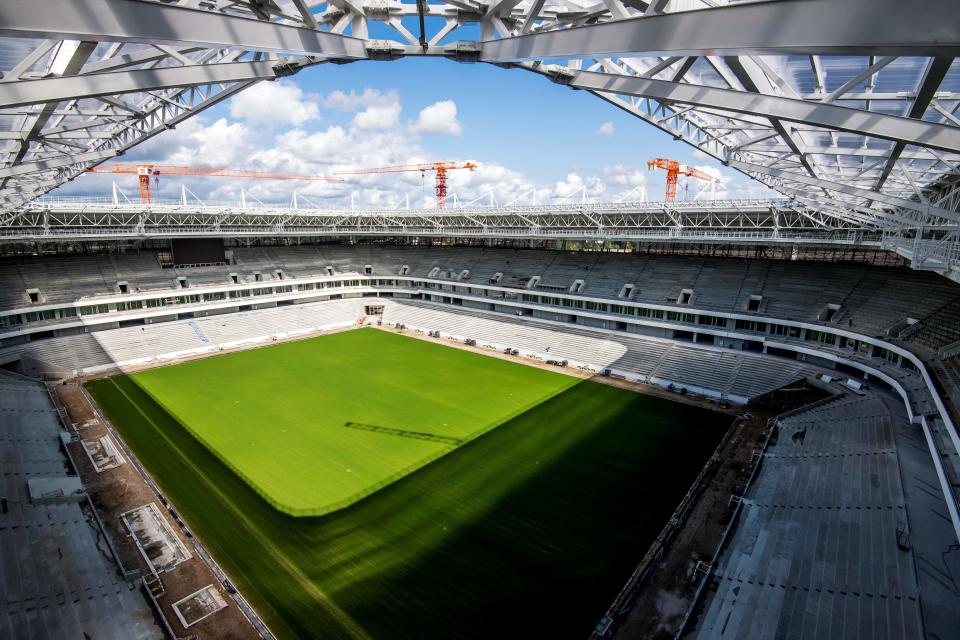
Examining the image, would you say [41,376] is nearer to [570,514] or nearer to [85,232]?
[85,232]

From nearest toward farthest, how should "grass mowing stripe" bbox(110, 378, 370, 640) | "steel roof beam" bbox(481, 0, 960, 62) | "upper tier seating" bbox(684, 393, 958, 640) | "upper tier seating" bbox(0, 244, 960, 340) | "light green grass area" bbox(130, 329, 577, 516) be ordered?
"steel roof beam" bbox(481, 0, 960, 62) < "upper tier seating" bbox(684, 393, 958, 640) < "grass mowing stripe" bbox(110, 378, 370, 640) < "light green grass area" bbox(130, 329, 577, 516) < "upper tier seating" bbox(0, 244, 960, 340)

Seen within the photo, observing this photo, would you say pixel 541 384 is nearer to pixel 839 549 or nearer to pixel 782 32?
pixel 839 549

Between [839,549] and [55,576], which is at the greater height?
[839,549]

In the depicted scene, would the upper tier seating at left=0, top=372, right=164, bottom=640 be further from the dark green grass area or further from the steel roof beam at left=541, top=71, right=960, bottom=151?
the steel roof beam at left=541, top=71, right=960, bottom=151

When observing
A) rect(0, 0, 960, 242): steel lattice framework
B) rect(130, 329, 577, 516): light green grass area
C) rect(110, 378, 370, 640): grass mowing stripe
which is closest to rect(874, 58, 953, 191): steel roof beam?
rect(0, 0, 960, 242): steel lattice framework

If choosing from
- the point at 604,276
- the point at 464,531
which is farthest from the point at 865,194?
the point at 604,276

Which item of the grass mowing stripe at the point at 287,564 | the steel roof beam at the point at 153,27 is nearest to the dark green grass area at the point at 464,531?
the grass mowing stripe at the point at 287,564

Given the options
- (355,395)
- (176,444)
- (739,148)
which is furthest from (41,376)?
(739,148)
